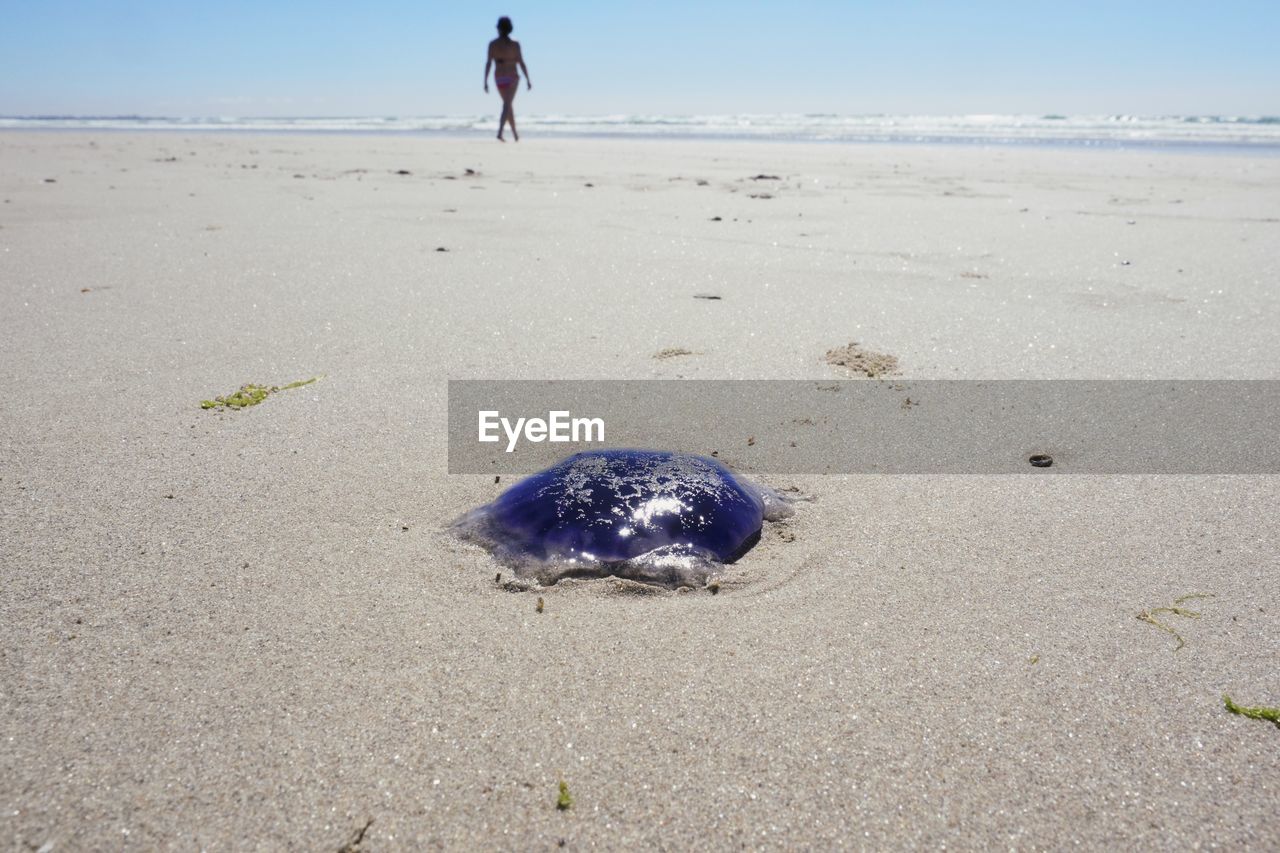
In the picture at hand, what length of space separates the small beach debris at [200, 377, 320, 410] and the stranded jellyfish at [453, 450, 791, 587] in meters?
0.92

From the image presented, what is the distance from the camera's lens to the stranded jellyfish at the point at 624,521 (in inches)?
61.7

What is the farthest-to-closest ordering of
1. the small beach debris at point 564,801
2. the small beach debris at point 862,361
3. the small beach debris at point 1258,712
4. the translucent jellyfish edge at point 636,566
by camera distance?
the small beach debris at point 862,361, the translucent jellyfish edge at point 636,566, the small beach debris at point 1258,712, the small beach debris at point 564,801

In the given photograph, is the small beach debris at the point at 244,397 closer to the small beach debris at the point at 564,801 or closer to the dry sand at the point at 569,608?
the dry sand at the point at 569,608

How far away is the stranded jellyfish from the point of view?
5.14 feet

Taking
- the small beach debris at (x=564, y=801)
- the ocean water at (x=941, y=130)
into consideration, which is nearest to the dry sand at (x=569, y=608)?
the small beach debris at (x=564, y=801)

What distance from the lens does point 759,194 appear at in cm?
594

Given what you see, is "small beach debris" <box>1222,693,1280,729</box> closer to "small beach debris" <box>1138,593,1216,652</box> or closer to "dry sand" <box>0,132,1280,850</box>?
"dry sand" <box>0,132,1280,850</box>

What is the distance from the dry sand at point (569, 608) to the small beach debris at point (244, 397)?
0.06 metres

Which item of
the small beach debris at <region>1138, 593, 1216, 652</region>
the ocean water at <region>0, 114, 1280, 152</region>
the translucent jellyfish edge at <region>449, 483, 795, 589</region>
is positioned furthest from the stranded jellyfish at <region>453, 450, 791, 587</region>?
the ocean water at <region>0, 114, 1280, 152</region>

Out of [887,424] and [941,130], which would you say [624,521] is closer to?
[887,424]

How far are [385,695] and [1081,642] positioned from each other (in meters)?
1.12

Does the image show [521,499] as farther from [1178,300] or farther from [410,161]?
[410,161]

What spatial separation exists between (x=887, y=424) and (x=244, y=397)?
177 centimetres

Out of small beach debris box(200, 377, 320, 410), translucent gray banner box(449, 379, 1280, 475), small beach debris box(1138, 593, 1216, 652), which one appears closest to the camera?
small beach debris box(1138, 593, 1216, 652)
